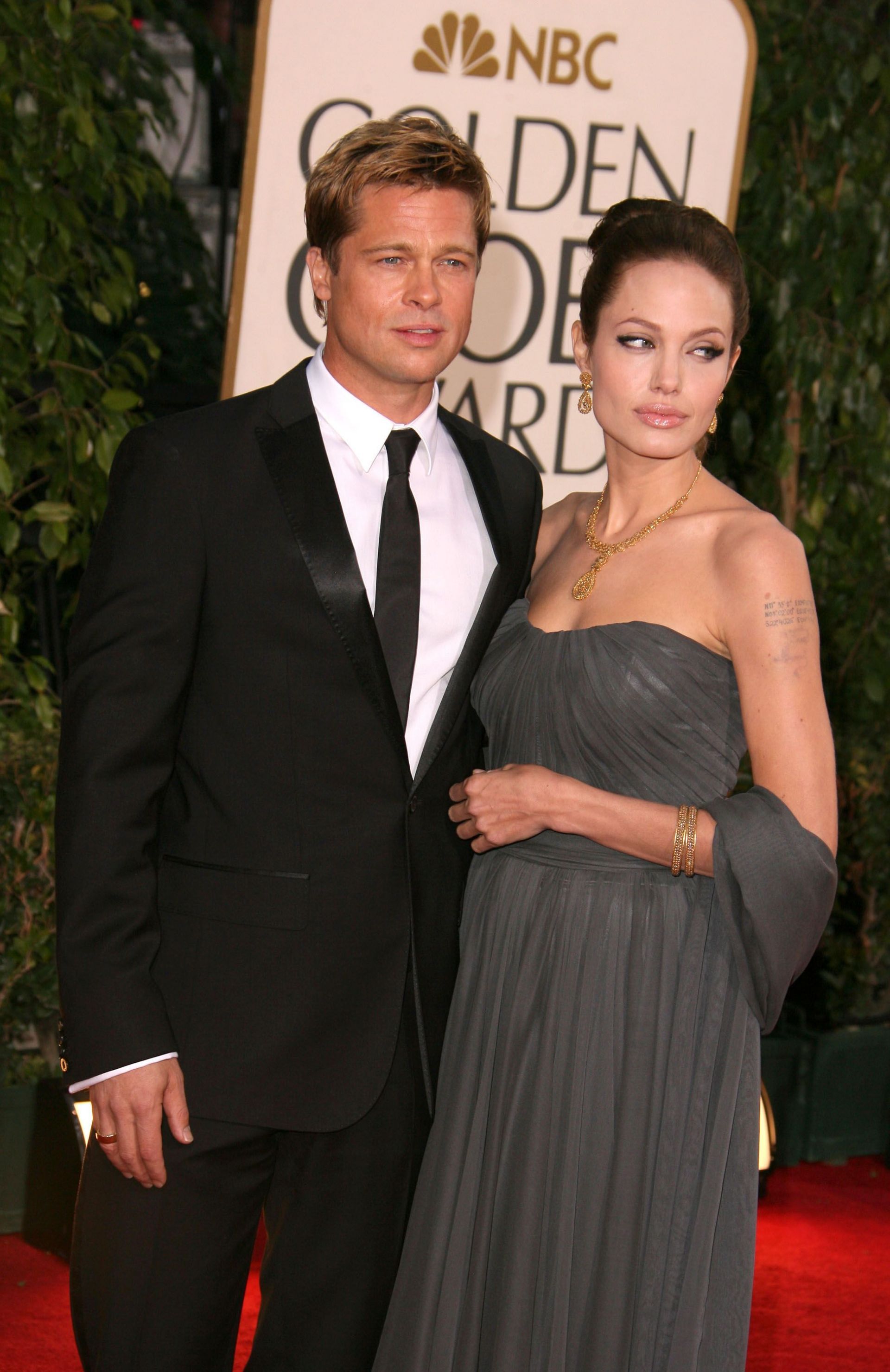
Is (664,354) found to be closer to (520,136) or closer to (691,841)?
(691,841)

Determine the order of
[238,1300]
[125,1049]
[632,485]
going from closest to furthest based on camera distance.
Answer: [125,1049]
[238,1300]
[632,485]

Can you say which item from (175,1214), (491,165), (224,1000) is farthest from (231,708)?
(491,165)

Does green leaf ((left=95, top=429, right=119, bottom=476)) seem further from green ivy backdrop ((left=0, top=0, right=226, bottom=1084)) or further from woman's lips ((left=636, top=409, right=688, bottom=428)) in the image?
woman's lips ((left=636, top=409, right=688, bottom=428))

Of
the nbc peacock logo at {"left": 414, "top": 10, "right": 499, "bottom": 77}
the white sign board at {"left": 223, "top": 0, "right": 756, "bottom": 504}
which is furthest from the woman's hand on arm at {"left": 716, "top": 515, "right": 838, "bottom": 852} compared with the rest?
the nbc peacock logo at {"left": 414, "top": 10, "right": 499, "bottom": 77}

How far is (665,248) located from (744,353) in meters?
2.35

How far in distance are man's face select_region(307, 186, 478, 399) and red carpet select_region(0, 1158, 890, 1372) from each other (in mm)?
1988

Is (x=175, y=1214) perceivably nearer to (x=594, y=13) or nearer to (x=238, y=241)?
(x=238, y=241)

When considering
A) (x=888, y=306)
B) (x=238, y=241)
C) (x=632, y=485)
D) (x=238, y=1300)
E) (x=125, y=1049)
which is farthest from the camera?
(x=888, y=306)

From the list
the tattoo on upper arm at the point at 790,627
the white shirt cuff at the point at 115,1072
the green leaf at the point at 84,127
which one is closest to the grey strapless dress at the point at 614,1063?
the tattoo on upper arm at the point at 790,627

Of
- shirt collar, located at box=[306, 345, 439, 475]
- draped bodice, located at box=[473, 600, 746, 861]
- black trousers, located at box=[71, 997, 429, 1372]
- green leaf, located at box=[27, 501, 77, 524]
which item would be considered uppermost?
shirt collar, located at box=[306, 345, 439, 475]

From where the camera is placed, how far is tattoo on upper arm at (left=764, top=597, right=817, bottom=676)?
181cm

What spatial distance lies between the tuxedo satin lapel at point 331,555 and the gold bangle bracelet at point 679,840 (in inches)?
13.1

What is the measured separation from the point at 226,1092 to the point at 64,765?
423mm

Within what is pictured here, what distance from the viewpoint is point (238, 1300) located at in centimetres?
189
